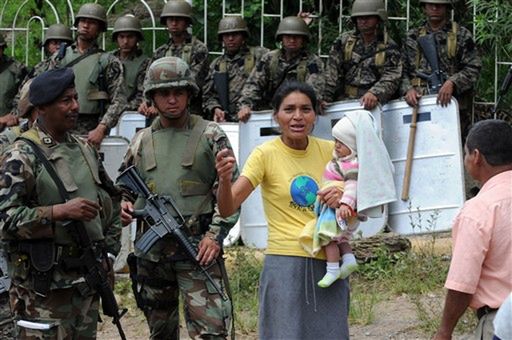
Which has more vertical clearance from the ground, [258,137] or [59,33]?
[59,33]

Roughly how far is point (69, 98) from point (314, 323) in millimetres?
1736

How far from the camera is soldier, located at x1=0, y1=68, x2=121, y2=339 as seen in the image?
614 cm

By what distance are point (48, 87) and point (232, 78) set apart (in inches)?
194

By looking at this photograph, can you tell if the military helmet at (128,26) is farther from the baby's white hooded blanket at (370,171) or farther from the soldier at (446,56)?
the baby's white hooded blanket at (370,171)

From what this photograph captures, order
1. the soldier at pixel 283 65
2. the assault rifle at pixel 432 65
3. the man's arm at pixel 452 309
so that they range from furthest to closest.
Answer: the soldier at pixel 283 65 < the assault rifle at pixel 432 65 < the man's arm at pixel 452 309

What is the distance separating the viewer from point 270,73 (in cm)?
1081

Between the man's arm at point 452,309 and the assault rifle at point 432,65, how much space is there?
208 inches

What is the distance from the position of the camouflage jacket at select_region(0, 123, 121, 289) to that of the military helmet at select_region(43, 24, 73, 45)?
Result: 5.88 m

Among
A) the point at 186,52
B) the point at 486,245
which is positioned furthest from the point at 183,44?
the point at 486,245

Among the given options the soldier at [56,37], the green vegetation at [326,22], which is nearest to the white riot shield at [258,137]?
the green vegetation at [326,22]

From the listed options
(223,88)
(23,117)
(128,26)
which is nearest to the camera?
(23,117)

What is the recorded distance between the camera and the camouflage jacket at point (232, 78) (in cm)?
1109

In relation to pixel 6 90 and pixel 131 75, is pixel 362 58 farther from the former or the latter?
pixel 6 90

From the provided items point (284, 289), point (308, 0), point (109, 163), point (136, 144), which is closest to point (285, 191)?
point (284, 289)
